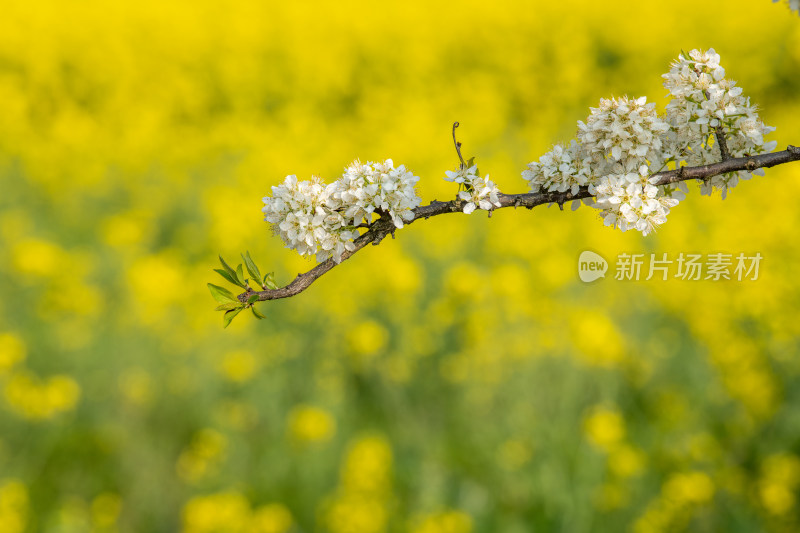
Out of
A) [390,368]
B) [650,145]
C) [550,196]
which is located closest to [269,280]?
[550,196]

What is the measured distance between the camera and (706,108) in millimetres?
881

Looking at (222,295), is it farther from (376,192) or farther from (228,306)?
(376,192)

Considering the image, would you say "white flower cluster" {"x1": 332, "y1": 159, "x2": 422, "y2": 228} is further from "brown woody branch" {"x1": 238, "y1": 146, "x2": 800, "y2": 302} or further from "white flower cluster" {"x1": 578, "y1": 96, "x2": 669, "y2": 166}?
"white flower cluster" {"x1": 578, "y1": 96, "x2": 669, "y2": 166}

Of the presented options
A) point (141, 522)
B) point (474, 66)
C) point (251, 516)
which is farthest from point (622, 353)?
point (474, 66)

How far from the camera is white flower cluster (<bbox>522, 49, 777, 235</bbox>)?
843 mm

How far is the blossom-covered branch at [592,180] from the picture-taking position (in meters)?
0.83

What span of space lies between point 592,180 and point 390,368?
301 centimetres

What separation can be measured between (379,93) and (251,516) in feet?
22.4

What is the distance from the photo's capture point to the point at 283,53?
1029 centimetres

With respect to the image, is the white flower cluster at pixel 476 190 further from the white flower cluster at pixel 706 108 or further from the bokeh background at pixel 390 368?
the bokeh background at pixel 390 368

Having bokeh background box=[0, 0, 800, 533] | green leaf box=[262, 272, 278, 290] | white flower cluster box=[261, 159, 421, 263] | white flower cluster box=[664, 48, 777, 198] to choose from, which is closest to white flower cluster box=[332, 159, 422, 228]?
white flower cluster box=[261, 159, 421, 263]

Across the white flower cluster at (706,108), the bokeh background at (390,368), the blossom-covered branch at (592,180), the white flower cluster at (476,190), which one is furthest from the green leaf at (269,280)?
the bokeh background at (390,368)

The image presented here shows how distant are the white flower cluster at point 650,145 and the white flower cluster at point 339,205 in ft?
0.51

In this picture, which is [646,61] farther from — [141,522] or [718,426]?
[141,522]
